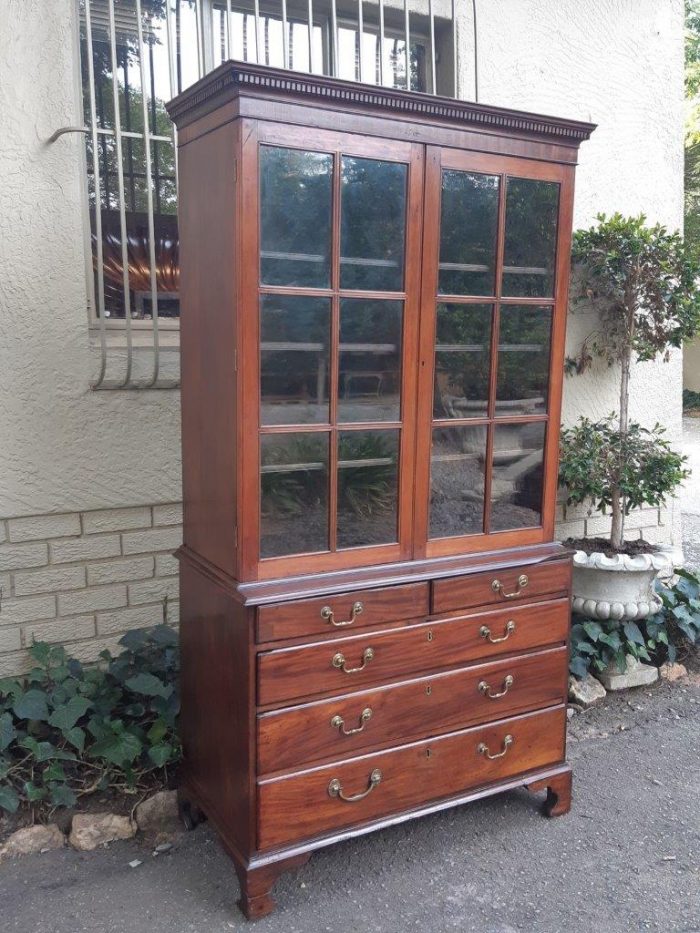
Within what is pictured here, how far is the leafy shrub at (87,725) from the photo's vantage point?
2.53m

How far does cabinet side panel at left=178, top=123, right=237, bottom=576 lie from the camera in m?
2.03

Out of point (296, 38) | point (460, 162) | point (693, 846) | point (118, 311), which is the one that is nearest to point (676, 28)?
point (296, 38)

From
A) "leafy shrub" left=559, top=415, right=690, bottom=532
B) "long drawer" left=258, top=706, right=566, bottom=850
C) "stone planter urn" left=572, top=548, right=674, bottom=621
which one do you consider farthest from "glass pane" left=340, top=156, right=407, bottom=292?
"stone planter urn" left=572, top=548, right=674, bottom=621

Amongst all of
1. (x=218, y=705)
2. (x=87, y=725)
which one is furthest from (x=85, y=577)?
(x=218, y=705)

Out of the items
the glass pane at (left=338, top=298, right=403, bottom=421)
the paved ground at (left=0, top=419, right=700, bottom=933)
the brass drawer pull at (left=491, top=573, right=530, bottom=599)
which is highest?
the glass pane at (left=338, top=298, right=403, bottom=421)

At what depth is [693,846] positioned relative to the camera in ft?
8.21

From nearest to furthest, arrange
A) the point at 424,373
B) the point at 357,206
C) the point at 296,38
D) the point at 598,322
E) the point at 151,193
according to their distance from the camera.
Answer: the point at 357,206 < the point at 424,373 < the point at 151,193 < the point at 296,38 < the point at 598,322

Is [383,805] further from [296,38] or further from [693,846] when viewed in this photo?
[296,38]

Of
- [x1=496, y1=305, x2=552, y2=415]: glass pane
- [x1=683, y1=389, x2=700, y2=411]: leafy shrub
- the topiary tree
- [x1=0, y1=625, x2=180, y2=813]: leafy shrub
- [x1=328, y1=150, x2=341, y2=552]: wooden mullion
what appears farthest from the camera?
[x1=683, y1=389, x2=700, y2=411]: leafy shrub

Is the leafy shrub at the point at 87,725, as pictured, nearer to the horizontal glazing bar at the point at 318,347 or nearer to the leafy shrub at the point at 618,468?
the horizontal glazing bar at the point at 318,347

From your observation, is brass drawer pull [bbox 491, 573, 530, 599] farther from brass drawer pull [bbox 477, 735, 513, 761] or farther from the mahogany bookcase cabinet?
brass drawer pull [bbox 477, 735, 513, 761]

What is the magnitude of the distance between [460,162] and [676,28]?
2270mm

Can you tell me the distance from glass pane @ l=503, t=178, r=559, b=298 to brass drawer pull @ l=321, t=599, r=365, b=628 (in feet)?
3.24

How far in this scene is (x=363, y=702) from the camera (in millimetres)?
2225
